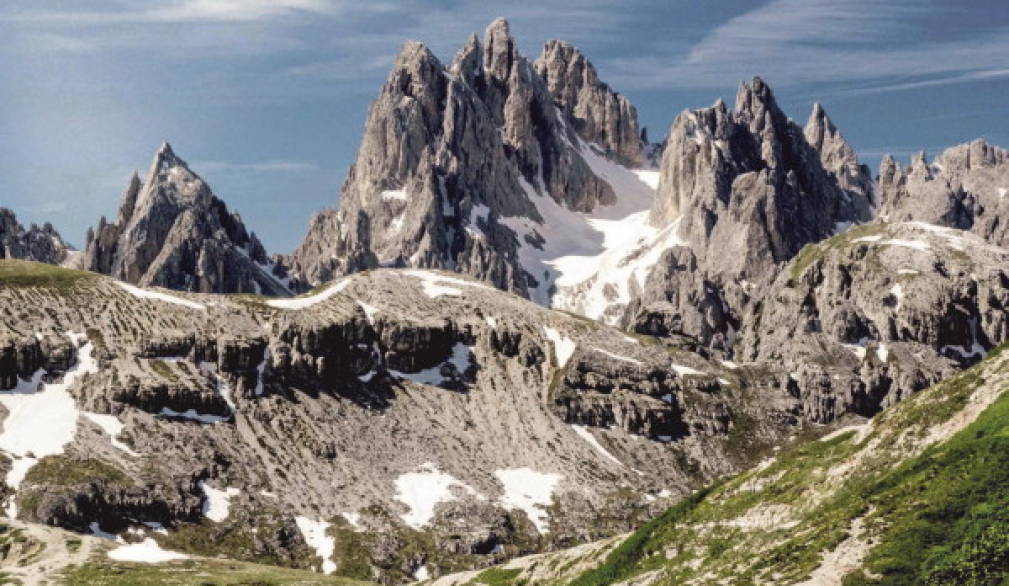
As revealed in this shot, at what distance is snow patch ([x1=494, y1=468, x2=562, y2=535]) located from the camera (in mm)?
180875

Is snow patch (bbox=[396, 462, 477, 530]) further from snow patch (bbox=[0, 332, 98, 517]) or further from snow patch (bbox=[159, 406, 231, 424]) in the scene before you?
snow patch (bbox=[0, 332, 98, 517])

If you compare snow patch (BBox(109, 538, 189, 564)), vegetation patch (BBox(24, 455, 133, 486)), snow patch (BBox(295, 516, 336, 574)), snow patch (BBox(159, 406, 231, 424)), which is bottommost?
snow patch (BBox(295, 516, 336, 574))

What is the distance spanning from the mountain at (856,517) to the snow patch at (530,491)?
101972 millimetres

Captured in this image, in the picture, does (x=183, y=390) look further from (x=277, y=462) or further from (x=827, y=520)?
(x=827, y=520)

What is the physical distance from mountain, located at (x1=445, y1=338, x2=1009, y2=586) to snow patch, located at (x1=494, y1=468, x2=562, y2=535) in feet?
335

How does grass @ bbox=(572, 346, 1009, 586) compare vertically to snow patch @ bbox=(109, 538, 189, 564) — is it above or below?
above

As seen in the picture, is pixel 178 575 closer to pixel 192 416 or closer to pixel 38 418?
pixel 38 418

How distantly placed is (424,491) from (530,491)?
19185mm

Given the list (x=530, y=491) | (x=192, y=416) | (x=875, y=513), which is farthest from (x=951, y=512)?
(x=192, y=416)

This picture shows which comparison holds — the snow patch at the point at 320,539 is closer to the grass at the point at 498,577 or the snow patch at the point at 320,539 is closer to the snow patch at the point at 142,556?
the snow patch at the point at 142,556

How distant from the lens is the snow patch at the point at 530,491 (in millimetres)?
180875

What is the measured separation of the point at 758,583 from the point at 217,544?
122 meters

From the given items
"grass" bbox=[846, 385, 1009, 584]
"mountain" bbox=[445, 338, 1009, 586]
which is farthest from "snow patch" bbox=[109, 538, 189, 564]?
"grass" bbox=[846, 385, 1009, 584]

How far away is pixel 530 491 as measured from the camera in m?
188
